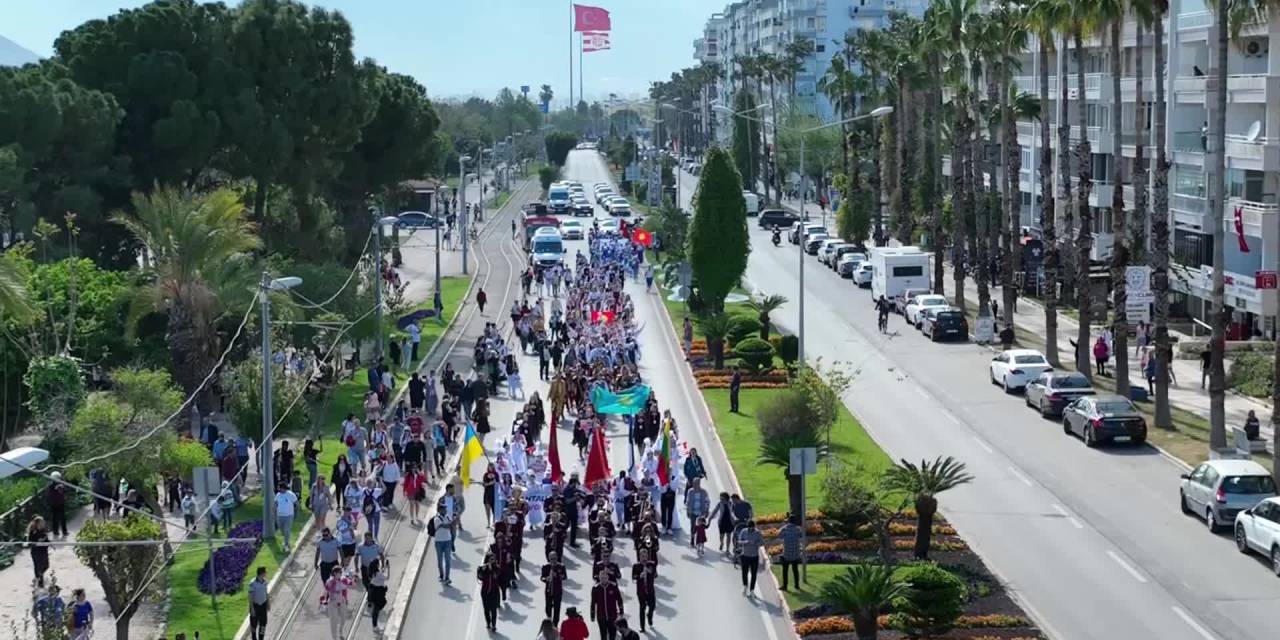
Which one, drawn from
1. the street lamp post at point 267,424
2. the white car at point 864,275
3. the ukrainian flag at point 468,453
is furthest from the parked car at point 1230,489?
the white car at point 864,275

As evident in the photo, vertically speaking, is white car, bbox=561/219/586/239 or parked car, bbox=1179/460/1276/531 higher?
white car, bbox=561/219/586/239

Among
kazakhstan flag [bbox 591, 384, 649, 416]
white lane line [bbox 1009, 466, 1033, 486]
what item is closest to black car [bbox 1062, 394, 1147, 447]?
white lane line [bbox 1009, 466, 1033, 486]

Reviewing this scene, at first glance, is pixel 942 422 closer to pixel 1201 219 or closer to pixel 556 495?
pixel 556 495

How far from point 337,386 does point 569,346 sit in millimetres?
6743

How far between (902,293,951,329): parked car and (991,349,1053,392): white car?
441 inches

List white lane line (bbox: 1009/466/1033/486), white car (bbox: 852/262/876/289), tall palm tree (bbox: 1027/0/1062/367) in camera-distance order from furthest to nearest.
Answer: white car (bbox: 852/262/876/289), tall palm tree (bbox: 1027/0/1062/367), white lane line (bbox: 1009/466/1033/486)

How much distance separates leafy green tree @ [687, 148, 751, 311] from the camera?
178 feet

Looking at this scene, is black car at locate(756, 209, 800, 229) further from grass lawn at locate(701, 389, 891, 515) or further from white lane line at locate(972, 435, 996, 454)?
white lane line at locate(972, 435, 996, 454)

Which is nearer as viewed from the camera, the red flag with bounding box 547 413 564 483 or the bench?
the red flag with bounding box 547 413 564 483

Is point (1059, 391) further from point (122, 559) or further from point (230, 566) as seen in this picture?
point (122, 559)

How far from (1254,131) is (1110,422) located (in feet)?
68.6

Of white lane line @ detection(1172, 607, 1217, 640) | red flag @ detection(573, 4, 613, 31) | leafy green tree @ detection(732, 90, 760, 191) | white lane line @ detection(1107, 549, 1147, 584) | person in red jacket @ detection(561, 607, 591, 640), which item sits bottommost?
white lane line @ detection(1172, 607, 1217, 640)

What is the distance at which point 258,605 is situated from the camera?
24078 millimetres

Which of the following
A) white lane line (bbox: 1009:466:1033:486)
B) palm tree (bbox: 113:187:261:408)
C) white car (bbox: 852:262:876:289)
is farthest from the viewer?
white car (bbox: 852:262:876:289)
